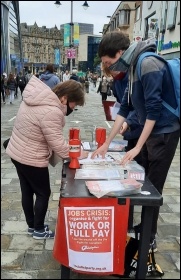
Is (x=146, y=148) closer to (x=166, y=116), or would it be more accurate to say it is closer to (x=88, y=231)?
(x=166, y=116)

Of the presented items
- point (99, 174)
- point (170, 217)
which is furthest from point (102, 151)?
point (170, 217)

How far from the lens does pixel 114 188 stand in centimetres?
155

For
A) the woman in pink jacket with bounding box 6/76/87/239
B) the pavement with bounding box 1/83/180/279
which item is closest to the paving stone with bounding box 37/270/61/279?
the pavement with bounding box 1/83/180/279

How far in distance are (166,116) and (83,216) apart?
0.76 m

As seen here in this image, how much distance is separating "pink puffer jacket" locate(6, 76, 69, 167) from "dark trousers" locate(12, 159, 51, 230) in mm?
73

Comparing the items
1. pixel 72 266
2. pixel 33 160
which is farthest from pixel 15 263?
pixel 33 160

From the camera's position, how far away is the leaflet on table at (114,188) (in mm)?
1506

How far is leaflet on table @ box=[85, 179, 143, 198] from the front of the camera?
1506 millimetres

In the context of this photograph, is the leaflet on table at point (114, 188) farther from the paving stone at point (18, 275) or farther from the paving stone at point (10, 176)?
the paving stone at point (10, 176)

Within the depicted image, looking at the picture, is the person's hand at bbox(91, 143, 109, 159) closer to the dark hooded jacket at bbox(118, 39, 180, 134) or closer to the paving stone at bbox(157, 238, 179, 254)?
the dark hooded jacket at bbox(118, 39, 180, 134)

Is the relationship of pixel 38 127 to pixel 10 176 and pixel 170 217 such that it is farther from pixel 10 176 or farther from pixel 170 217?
pixel 10 176

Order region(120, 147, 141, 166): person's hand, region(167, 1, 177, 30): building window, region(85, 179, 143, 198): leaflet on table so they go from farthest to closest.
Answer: region(120, 147, 141, 166): person's hand → region(85, 179, 143, 198): leaflet on table → region(167, 1, 177, 30): building window

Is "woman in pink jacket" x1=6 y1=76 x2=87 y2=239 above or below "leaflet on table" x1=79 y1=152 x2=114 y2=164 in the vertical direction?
above

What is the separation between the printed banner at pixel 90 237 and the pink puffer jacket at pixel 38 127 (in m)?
0.63
